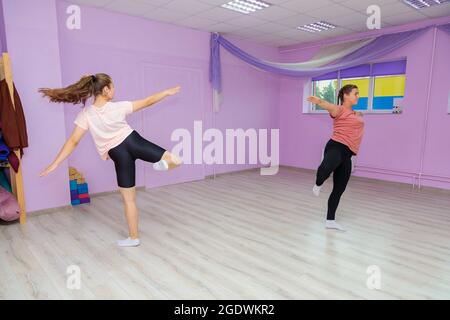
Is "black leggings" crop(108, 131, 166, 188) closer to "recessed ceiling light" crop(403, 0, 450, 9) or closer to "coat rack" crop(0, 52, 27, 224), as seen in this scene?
"coat rack" crop(0, 52, 27, 224)

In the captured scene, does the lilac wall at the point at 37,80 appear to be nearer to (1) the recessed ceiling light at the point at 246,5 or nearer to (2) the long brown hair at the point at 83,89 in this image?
(2) the long brown hair at the point at 83,89

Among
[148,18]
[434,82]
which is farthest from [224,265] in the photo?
[434,82]

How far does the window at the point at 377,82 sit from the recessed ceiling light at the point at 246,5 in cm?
246

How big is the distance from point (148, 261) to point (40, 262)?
2.87 ft

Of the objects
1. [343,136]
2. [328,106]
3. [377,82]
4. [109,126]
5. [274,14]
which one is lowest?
[343,136]

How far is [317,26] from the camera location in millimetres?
5348

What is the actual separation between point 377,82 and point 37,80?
5.35 metres

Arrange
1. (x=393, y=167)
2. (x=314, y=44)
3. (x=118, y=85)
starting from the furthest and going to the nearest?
(x=314, y=44) < (x=393, y=167) < (x=118, y=85)

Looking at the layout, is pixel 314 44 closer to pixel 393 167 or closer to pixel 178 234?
pixel 393 167

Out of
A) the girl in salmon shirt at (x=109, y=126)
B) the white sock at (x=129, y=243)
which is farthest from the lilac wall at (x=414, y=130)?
the white sock at (x=129, y=243)

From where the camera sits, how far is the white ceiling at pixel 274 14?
13.7 ft

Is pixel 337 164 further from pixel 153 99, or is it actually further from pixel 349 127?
pixel 153 99

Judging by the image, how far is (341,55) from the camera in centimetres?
517

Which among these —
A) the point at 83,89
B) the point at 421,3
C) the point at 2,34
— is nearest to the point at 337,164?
the point at 83,89
